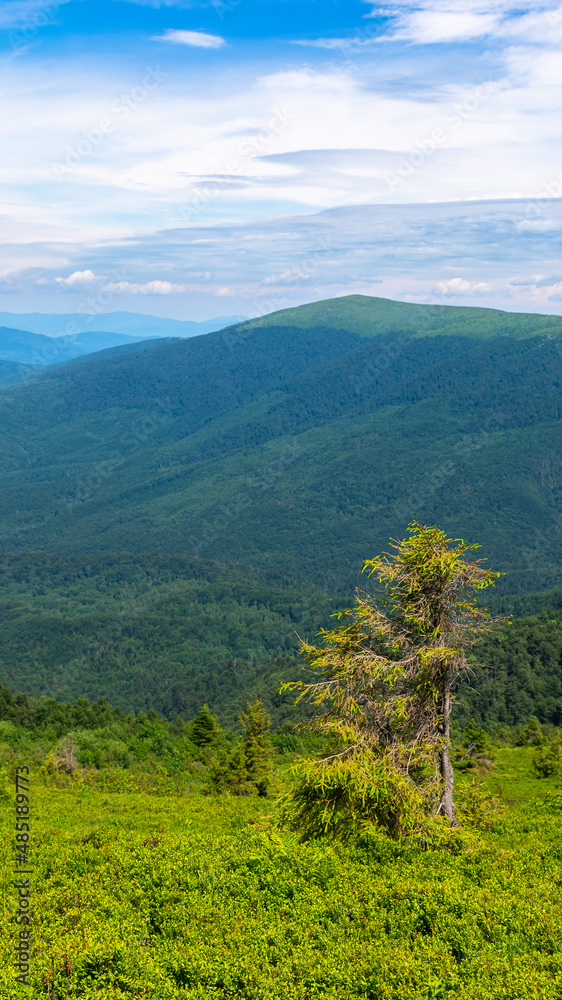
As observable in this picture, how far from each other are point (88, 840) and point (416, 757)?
10535mm

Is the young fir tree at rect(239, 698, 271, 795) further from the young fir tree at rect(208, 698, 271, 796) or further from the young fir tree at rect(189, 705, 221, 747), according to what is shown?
the young fir tree at rect(189, 705, 221, 747)

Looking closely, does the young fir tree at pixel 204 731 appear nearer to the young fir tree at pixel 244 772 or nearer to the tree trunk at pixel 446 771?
the young fir tree at pixel 244 772

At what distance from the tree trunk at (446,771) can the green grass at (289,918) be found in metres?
0.81

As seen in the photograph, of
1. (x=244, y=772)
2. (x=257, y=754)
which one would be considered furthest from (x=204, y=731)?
(x=244, y=772)

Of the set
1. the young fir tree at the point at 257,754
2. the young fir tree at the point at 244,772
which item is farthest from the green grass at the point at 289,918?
the young fir tree at the point at 257,754

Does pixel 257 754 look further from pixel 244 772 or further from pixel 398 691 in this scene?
pixel 398 691

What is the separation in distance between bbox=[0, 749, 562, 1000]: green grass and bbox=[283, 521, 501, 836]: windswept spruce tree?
1127 millimetres

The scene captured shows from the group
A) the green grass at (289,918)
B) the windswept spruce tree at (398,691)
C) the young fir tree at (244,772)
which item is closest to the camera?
the green grass at (289,918)

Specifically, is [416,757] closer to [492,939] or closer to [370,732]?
[370,732]

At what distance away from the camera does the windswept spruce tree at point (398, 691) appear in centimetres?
1677

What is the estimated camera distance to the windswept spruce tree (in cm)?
1677

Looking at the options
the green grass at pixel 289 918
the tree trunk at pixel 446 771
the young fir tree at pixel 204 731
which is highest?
the tree trunk at pixel 446 771

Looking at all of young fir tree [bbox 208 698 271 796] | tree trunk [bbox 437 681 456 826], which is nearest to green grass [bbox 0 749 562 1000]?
tree trunk [bbox 437 681 456 826]

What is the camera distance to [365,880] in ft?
49.8
